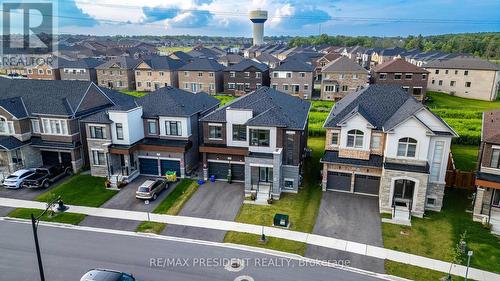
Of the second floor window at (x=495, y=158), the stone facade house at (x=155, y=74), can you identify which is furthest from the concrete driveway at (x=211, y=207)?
the stone facade house at (x=155, y=74)

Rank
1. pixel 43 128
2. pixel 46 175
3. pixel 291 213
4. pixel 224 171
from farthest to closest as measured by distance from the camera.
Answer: pixel 43 128
pixel 224 171
pixel 46 175
pixel 291 213

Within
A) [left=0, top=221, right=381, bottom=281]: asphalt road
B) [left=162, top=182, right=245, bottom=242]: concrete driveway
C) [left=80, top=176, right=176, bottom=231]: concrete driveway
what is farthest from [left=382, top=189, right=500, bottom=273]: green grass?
[left=80, top=176, right=176, bottom=231]: concrete driveway

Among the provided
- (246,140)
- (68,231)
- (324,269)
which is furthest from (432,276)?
(68,231)

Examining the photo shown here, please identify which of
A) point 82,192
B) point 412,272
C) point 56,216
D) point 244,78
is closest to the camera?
point 412,272

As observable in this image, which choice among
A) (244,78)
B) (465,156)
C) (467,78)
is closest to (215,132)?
(465,156)

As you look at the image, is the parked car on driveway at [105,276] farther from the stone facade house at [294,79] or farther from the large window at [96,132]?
the stone facade house at [294,79]

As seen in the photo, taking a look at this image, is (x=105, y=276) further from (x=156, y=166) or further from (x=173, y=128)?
(x=173, y=128)

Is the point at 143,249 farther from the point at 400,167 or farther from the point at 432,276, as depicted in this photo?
the point at 400,167
